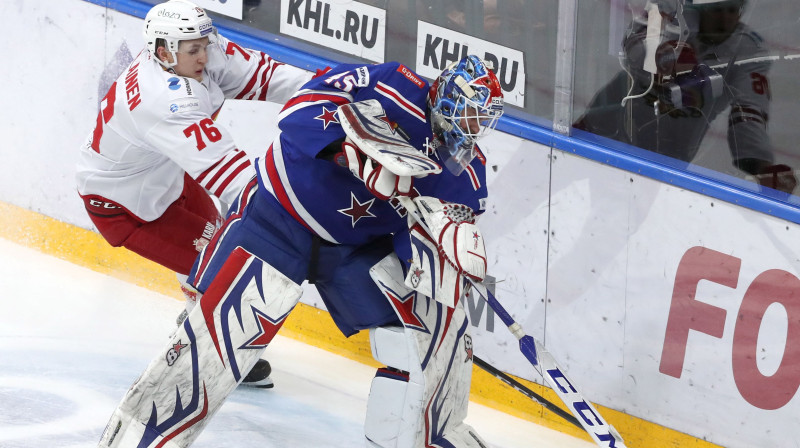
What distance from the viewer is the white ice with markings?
3391 mm

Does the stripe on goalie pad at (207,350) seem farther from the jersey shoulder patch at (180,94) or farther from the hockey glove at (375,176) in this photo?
the jersey shoulder patch at (180,94)

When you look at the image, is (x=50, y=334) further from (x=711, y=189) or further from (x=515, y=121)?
(x=711, y=189)

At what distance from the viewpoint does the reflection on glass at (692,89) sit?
3.39 meters

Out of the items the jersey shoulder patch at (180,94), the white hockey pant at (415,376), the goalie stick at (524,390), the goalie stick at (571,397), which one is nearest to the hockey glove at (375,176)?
the white hockey pant at (415,376)

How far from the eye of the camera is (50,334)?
400 cm

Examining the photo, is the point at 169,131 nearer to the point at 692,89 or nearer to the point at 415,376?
the point at 415,376

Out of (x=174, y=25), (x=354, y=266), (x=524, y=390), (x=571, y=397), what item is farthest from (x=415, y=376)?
(x=174, y=25)

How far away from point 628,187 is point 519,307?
1.82 feet

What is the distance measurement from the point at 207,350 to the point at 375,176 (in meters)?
0.62

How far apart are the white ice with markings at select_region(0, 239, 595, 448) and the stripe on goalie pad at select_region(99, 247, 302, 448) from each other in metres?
0.50

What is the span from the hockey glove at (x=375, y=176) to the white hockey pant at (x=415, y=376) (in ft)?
0.93

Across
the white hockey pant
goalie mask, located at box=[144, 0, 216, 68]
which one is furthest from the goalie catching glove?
goalie mask, located at box=[144, 0, 216, 68]

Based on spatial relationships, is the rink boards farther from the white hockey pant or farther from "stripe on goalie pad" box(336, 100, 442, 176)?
"stripe on goalie pad" box(336, 100, 442, 176)

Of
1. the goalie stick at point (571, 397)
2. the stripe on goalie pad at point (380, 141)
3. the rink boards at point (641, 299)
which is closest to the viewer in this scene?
the stripe on goalie pad at point (380, 141)
